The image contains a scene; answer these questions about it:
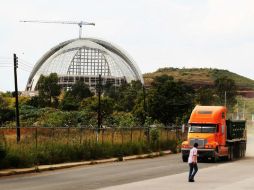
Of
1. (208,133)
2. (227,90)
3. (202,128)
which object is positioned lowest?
(208,133)

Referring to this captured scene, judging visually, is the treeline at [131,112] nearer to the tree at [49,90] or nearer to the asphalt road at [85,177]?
the tree at [49,90]

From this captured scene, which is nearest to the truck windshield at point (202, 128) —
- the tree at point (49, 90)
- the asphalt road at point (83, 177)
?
the asphalt road at point (83, 177)

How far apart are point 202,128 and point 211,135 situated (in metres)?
0.96

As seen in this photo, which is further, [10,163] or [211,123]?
[211,123]

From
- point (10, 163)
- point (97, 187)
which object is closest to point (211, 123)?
point (10, 163)

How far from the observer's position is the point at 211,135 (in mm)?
40938

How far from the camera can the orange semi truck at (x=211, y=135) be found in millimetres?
40156

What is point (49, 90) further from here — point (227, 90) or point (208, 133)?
point (208, 133)

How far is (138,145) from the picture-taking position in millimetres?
47875

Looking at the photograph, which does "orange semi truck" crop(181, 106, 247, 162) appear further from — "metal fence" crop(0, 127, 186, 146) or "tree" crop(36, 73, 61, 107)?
"tree" crop(36, 73, 61, 107)

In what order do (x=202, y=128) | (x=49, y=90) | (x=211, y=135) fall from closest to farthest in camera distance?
(x=211, y=135), (x=202, y=128), (x=49, y=90)

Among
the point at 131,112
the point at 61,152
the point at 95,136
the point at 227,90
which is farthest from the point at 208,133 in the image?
the point at 227,90

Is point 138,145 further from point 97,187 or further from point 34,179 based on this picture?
point 97,187

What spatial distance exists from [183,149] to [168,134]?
1891 centimetres
